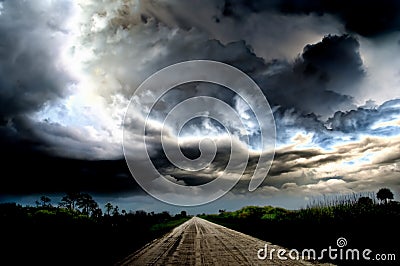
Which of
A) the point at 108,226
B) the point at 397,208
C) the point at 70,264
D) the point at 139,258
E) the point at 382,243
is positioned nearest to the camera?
the point at 70,264

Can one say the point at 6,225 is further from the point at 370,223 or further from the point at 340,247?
the point at 370,223

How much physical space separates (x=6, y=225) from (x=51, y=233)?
2501mm

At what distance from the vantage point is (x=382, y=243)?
598 inches

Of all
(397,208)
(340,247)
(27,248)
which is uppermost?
(397,208)

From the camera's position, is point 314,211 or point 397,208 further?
point 314,211

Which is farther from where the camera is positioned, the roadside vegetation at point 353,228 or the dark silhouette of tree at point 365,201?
the dark silhouette of tree at point 365,201

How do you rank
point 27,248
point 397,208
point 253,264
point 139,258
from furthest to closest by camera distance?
point 397,208 → point 27,248 → point 139,258 → point 253,264

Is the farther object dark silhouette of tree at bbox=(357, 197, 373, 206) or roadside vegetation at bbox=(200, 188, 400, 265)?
dark silhouette of tree at bbox=(357, 197, 373, 206)

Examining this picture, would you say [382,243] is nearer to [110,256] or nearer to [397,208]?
[397,208]

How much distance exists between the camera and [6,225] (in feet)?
66.3

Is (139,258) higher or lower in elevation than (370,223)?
lower

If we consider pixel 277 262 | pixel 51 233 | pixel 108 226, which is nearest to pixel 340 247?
pixel 277 262

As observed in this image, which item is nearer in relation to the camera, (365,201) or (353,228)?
(353,228)

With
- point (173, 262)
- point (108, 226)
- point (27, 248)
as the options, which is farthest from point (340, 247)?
point (108, 226)
